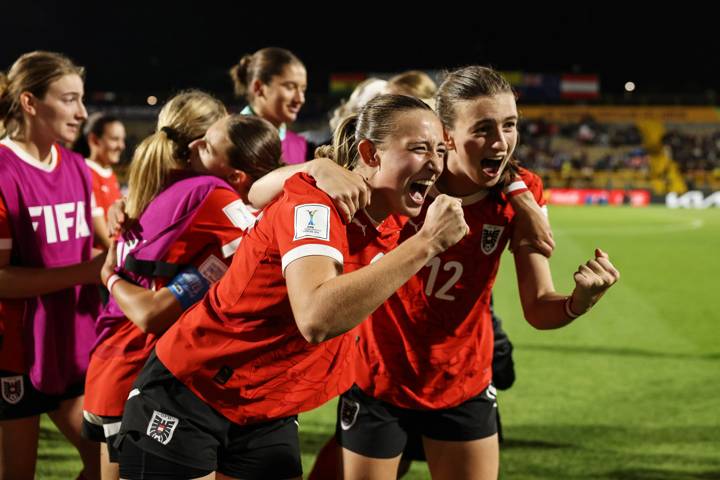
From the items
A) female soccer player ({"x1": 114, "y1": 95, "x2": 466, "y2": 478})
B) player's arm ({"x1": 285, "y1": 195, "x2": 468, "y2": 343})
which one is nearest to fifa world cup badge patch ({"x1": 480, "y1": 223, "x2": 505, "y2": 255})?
female soccer player ({"x1": 114, "y1": 95, "x2": 466, "y2": 478})

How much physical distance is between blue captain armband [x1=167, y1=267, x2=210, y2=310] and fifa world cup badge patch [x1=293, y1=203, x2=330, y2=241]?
2.45 ft

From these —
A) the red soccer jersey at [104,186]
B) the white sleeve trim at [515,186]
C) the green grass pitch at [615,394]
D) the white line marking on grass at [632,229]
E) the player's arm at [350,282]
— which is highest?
the white sleeve trim at [515,186]

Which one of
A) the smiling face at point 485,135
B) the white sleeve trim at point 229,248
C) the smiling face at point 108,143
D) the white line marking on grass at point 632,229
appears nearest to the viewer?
the white sleeve trim at point 229,248

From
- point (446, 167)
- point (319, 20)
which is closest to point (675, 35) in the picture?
point (319, 20)

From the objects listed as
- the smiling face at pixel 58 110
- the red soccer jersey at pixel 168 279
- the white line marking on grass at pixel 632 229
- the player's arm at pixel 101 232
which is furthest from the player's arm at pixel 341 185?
the white line marking on grass at pixel 632 229

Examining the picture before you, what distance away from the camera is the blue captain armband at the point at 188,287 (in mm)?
2910

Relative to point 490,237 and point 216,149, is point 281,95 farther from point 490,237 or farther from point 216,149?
point 490,237

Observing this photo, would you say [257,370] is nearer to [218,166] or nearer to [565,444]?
[218,166]

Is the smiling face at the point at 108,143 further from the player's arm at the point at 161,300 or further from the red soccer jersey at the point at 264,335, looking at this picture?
the red soccer jersey at the point at 264,335

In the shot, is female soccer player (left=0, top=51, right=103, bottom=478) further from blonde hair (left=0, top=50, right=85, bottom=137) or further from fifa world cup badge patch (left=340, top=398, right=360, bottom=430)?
fifa world cup badge patch (left=340, top=398, right=360, bottom=430)

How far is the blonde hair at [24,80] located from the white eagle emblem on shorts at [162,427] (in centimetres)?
171

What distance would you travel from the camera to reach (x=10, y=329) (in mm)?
3617

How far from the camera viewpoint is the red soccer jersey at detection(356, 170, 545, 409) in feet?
10.8

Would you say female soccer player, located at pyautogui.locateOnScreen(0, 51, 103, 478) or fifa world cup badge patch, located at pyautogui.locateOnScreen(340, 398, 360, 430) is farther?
female soccer player, located at pyautogui.locateOnScreen(0, 51, 103, 478)
